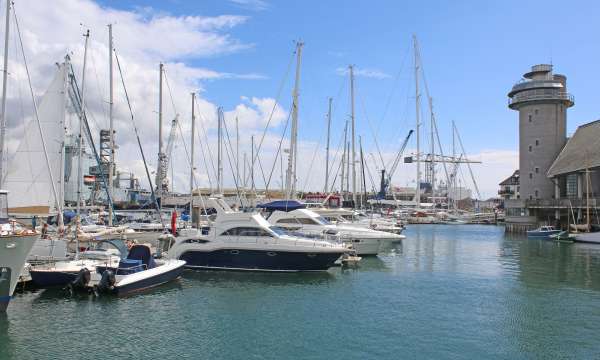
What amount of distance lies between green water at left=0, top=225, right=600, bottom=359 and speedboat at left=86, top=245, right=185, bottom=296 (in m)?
0.72

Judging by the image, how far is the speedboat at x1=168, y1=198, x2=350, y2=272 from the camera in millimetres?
28578

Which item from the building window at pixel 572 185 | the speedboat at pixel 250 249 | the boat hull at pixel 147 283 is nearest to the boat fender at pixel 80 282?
the boat hull at pixel 147 283

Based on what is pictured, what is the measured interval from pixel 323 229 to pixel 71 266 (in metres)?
18.4

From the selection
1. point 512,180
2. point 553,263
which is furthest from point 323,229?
point 512,180

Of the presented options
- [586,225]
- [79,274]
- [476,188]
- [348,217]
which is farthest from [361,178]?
[79,274]

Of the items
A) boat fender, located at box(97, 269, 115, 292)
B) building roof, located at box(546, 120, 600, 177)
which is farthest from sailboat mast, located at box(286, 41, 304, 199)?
building roof, located at box(546, 120, 600, 177)

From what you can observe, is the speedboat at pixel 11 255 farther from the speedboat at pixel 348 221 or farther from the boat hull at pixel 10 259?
the speedboat at pixel 348 221

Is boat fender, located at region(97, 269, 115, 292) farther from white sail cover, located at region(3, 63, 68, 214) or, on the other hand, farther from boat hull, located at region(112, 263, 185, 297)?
white sail cover, located at region(3, 63, 68, 214)

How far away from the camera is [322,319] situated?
19.1 m

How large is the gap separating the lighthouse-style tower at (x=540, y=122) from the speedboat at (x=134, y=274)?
6447 centimetres

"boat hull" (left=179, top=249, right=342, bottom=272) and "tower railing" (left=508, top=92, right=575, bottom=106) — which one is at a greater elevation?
"tower railing" (left=508, top=92, right=575, bottom=106)

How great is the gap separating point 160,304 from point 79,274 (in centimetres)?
432

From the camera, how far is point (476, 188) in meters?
118

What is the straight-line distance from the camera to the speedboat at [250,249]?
28.6m
